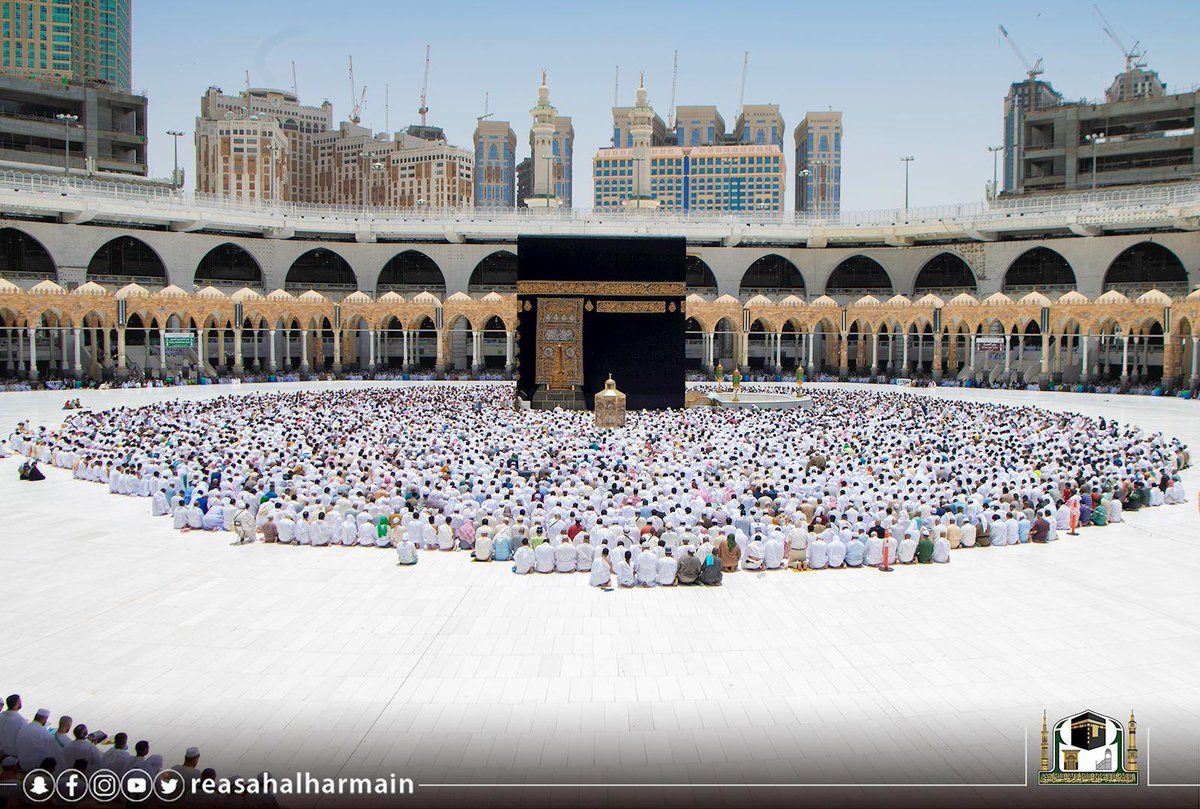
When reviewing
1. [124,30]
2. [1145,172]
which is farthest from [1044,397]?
[124,30]

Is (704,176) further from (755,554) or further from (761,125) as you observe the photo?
(755,554)

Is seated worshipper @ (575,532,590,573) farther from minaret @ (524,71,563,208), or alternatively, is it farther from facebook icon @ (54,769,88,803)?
minaret @ (524,71,563,208)

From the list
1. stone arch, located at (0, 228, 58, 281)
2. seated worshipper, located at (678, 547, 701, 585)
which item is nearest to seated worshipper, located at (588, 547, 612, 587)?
seated worshipper, located at (678, 547, 701, 585)

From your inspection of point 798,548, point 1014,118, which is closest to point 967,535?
point 798,548

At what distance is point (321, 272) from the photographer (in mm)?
42156

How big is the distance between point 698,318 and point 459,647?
29.6m

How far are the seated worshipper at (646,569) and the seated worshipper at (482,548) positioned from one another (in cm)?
168

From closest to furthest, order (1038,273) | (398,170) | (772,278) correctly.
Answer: (1038,273) → (772,278) → (398,170)

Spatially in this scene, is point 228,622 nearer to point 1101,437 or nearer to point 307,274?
point 1101,437

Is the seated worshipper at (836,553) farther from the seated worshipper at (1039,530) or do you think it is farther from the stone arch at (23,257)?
the stone arch at (23,257)

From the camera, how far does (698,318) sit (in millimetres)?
35750

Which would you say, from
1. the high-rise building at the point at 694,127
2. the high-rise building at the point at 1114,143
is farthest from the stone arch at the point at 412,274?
the high-rise building at the point at 694,127

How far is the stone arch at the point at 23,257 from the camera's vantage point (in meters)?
34.4

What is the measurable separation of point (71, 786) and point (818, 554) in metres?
6.93
